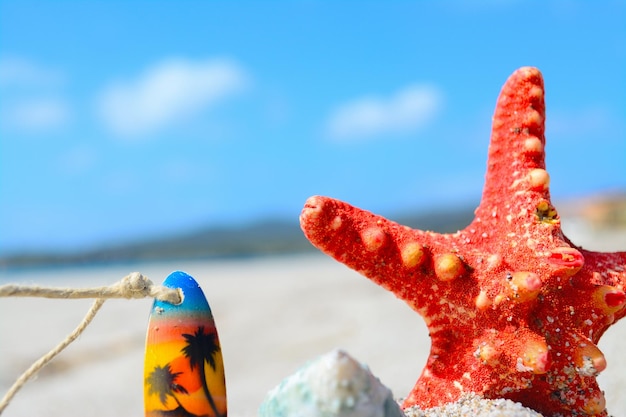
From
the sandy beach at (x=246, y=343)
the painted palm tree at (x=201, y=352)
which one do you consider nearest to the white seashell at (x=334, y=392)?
the painted palm tree at (x=201, y=352)

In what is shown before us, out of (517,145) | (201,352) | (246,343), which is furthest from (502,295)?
(246,343)

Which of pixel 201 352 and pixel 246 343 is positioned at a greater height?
pixel 246 343

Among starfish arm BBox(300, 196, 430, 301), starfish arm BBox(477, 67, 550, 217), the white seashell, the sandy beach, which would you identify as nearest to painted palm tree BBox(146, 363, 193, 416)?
the white seashell

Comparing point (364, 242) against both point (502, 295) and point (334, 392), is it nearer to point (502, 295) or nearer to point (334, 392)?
point (502, 295)

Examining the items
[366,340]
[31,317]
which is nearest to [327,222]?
[366,340]

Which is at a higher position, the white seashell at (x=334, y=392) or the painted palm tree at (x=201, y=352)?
the painted palm tree at (x=201, y=352)

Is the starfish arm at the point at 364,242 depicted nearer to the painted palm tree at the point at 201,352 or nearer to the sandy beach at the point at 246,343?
the painted palm tree at the point at 201,352

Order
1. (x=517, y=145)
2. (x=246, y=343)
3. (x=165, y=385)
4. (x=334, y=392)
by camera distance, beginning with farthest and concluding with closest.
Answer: (x=246, y=343)
(x=517, y=145)
(x=165, y=385)
(x=334, y=392)
